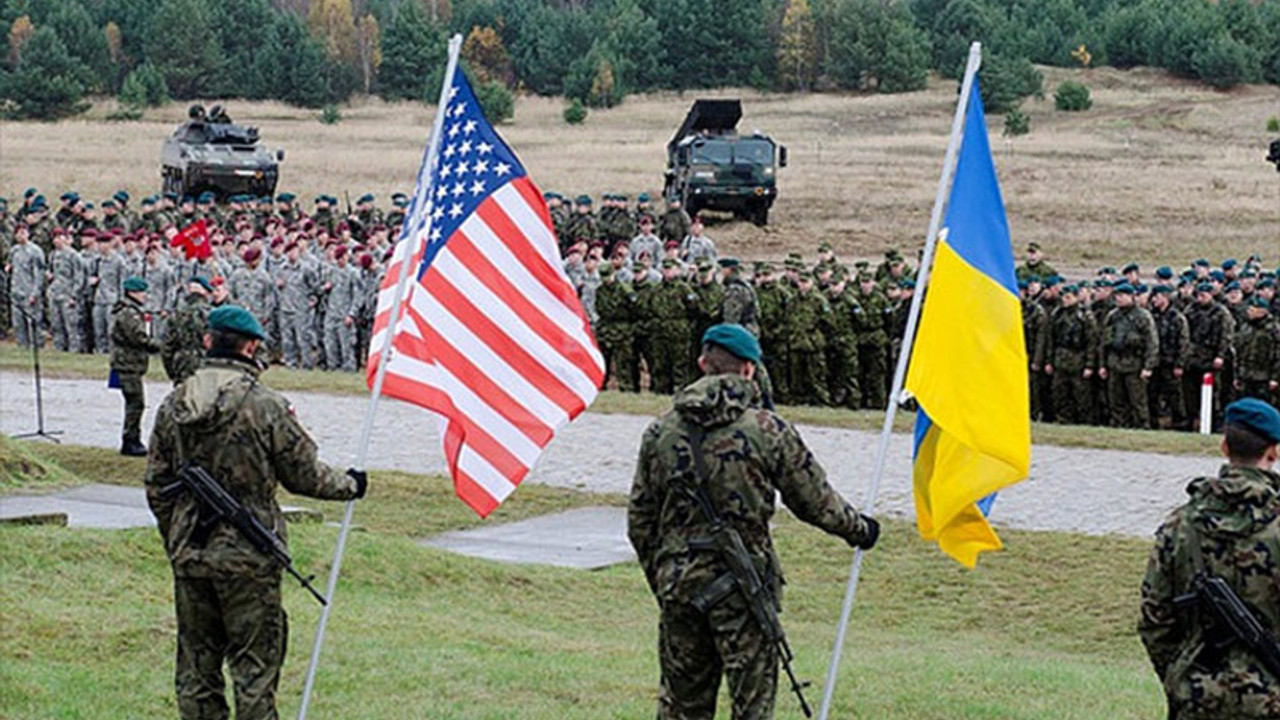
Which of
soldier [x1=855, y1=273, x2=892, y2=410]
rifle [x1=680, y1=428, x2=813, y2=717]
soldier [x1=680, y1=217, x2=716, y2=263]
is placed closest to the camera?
rifle [x1=680, y1=428, x2=813, y2=717]

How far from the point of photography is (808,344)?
24250 mm

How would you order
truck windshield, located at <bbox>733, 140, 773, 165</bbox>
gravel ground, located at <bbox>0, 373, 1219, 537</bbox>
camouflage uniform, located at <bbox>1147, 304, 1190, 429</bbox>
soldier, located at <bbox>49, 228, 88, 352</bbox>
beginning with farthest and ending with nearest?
1. truck windshield, located at <bbox>733, 140, 773, 165</bbox>
2. soldier, located at <bbox>49, 228, 88, 352</bbox>
3. camouflage uniform, located at <bbox>1147, 304, 1190, 429</bbox>
4. gravel ground, located at <bbox>0, 373, 1219, 537</bbox>

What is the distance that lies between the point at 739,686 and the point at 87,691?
347cm

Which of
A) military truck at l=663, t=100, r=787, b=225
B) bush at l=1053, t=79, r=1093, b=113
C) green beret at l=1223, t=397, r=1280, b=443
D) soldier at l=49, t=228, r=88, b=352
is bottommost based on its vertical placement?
bush at l=1053, t=79, r=1093, b=113

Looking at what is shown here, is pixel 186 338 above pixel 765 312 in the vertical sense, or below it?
above

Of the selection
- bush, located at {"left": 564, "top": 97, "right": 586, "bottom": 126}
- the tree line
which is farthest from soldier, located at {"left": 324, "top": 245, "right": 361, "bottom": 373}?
the tree line

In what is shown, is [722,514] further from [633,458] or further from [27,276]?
[27,276]

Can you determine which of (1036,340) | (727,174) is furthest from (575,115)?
(1036,340)

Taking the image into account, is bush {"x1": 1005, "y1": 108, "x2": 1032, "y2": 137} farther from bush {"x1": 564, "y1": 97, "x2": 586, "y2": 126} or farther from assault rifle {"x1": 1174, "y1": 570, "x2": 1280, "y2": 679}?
assault rifle {"x1": 1174, "y1": 570, "x2": 1280, "y2": 679}

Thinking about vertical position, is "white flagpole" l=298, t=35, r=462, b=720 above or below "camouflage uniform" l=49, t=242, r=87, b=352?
above

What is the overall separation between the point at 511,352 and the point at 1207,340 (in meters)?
15.0

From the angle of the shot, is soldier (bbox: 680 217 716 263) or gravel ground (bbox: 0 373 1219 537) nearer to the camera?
gravel ground (bbox: 0 373 1219 537)

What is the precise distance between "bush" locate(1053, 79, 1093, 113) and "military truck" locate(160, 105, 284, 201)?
133 feet

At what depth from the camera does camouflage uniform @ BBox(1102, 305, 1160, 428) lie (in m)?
22.4
